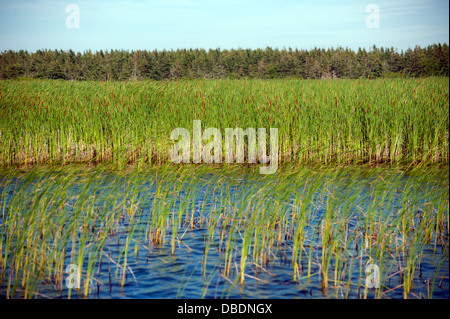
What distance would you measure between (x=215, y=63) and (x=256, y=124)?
216ft

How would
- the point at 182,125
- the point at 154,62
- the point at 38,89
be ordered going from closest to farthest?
the point at 182,125
the point at 38,89
the point at 154,62

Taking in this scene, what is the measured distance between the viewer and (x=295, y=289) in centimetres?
525

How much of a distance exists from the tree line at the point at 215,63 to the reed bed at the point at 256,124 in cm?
Answer: 5204

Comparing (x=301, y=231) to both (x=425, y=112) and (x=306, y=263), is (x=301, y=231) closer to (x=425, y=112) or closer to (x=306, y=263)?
(x=306, y=263)

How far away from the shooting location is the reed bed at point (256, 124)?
11086 millimetres

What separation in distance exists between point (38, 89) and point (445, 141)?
13.2 m

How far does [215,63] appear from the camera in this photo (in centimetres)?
7588

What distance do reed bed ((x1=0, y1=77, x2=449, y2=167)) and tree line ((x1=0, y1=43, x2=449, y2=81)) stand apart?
5204cm
